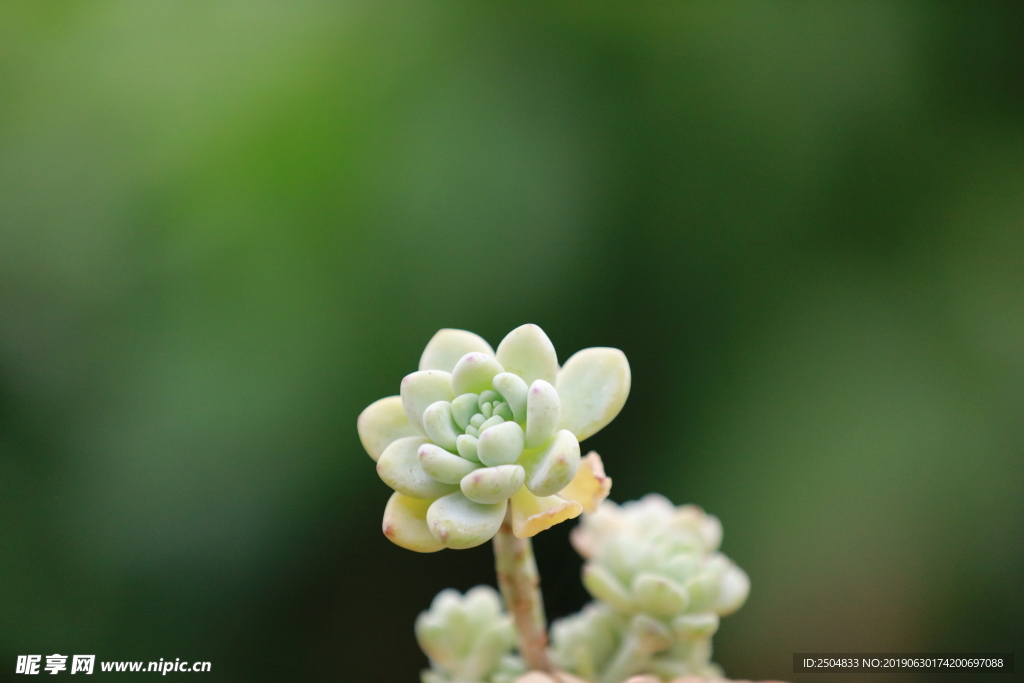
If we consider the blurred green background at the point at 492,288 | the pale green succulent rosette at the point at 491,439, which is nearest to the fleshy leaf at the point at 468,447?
the pale green succulent rosette at the point at 491,439

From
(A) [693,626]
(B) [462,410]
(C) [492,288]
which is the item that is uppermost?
(C) [492,288]

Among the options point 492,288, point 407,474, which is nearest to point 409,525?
point 407,474

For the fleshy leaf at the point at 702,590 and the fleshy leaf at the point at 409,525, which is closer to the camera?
the fleshy leaf at the point at 409,525

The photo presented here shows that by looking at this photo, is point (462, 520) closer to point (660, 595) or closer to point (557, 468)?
point (557, 468)

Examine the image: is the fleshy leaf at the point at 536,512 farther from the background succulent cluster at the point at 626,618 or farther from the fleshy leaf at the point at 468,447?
the background succulent cluster at the point at 626,618

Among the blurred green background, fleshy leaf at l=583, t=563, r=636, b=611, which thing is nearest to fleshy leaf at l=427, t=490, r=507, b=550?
fleshy leaf at l=583, t=563, r=636, b=611

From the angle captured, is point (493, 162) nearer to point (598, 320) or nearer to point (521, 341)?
point (598, 320)
